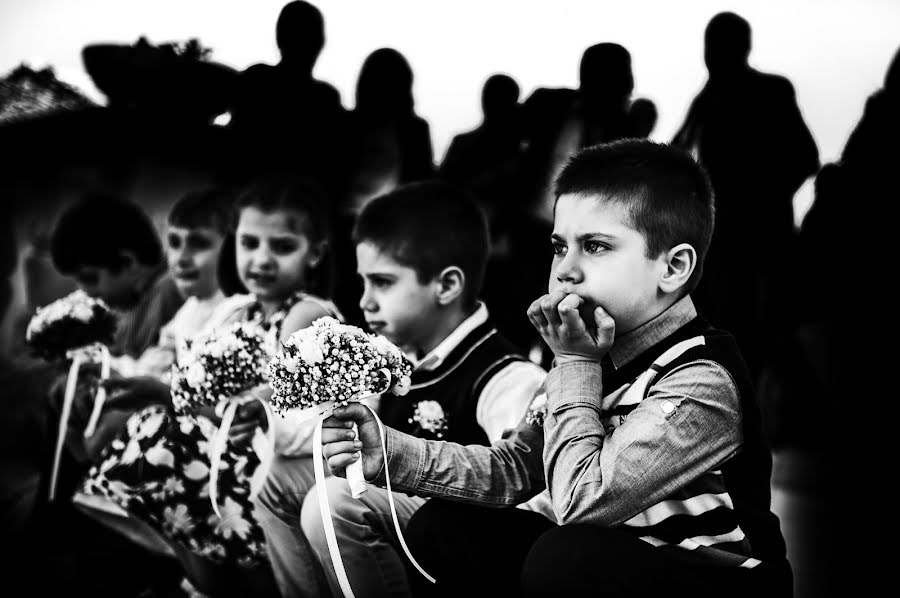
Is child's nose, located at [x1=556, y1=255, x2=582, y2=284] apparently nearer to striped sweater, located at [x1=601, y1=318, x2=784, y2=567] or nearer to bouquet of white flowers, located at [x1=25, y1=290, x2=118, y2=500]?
striped sweater, located at [x1=601, y1=318, x2=784, y2=567]

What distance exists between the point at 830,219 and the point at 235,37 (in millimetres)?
2116

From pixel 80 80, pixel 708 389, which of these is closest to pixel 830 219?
pixel 708 389

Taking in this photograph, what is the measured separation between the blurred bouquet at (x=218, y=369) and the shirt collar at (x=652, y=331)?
1.08 metres

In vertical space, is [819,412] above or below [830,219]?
below

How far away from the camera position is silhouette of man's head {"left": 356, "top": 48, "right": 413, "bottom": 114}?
3.08 m

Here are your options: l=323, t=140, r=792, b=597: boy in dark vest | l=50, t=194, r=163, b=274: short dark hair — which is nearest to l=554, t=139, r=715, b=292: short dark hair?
l=323, t=140, r=792, b=597: boy in dark vest

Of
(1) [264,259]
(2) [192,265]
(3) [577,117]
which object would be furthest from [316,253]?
(3) [577,117]

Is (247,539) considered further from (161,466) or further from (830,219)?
(830,219)

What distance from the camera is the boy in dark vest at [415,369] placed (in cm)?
242

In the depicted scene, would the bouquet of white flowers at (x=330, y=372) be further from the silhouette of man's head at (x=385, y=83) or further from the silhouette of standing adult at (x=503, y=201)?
the silhouette of man's head at (x=385, y=83)

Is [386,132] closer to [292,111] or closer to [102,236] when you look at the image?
[292,111]

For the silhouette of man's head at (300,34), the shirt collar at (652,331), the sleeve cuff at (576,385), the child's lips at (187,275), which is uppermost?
the silhouette of man's head at (300,34)

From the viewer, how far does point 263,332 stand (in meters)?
2.97

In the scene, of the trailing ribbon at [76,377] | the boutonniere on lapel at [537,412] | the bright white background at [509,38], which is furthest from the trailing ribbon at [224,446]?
the bright white background at [509,38]
